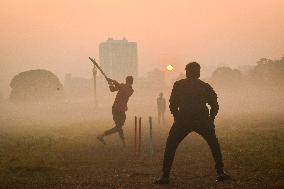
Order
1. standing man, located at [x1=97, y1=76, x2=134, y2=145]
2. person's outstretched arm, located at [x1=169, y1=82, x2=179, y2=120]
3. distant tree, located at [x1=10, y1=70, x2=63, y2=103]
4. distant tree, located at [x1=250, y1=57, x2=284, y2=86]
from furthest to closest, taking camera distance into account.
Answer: distant tree, located at [x1=10, y1=70, x2=63, y2=103]
distant tree, located at [x1=250, y1=57, x2=284, y2=86]
standing man, located at [x1=97, y1=76, x2=134, y2=145]
person's outstretched arm, located at [x1=169, y1=82, x2=179, y2=120]

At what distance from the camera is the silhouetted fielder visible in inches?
329

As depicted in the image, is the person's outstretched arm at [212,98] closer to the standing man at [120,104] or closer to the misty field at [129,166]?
the misty field at [129,166]

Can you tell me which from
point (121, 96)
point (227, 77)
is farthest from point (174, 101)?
point (227, 77)

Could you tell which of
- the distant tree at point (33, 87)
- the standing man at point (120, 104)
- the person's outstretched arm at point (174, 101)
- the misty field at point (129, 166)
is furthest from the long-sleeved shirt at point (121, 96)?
the distant tree at point (33, 87)

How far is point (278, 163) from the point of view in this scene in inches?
408

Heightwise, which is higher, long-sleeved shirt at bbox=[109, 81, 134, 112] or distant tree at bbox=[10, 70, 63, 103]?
distant tree at bbox=[10, 70, 63, 103]

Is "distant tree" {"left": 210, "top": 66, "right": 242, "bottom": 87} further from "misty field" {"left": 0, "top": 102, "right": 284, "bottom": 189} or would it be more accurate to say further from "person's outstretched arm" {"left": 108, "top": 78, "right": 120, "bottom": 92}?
"person's outstretched arm" {"left": 108, "top": 78, "right": 120, "bottom": 92}

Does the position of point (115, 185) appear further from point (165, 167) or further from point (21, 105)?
point (21, 105)

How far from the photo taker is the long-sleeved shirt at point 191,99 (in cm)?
836

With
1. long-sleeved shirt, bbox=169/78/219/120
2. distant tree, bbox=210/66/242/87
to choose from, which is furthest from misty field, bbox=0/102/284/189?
distant tree, bbox=210/66/242/87

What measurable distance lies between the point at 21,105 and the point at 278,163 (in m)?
77.9

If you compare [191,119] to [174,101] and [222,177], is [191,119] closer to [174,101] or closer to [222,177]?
[174,101]

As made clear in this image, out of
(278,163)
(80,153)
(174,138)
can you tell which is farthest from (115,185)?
(80,153)

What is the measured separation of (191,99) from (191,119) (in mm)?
405
